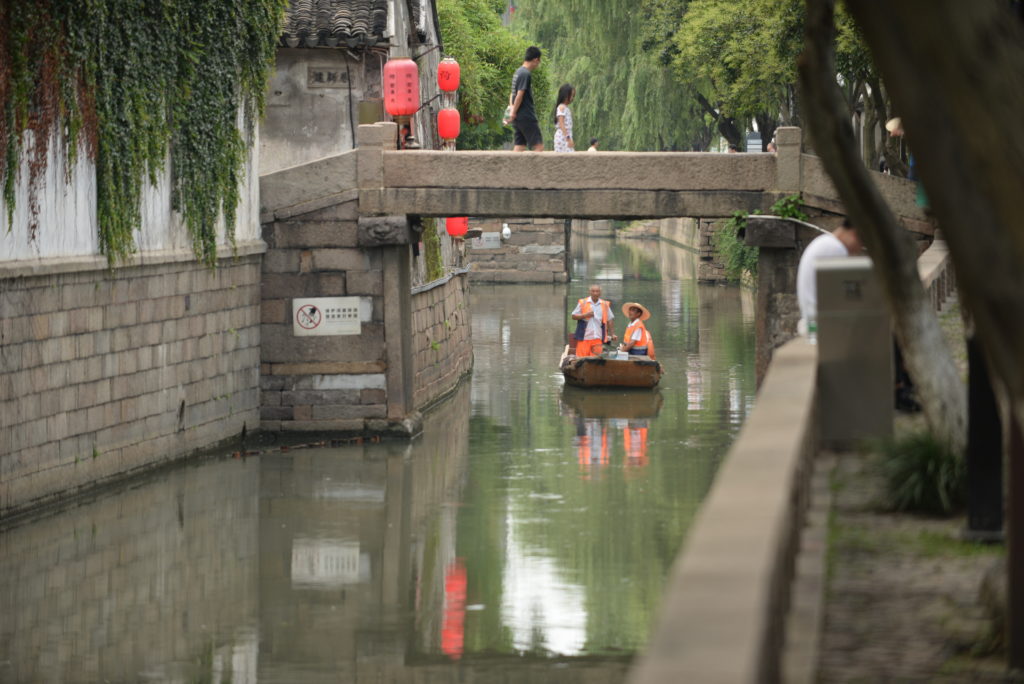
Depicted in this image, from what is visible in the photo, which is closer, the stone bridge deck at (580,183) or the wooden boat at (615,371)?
the stone bridge deck at (580,183)

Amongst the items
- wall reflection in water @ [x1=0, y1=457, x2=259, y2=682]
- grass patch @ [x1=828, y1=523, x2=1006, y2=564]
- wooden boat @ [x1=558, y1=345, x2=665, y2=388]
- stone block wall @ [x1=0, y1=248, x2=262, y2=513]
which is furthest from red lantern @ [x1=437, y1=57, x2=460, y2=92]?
grass patch @ [x1=828, y1=523, x2=1006, y2=564]

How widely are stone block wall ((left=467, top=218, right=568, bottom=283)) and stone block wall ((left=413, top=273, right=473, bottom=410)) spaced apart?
19183 millimetres

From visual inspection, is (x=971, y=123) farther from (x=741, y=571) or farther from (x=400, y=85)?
(x=400, y=85)

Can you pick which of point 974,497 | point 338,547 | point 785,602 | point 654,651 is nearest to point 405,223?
point 338,547

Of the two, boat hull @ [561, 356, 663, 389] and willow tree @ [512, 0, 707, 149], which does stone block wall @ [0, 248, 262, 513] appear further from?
willow tree @ [512, 0, 707, 149]

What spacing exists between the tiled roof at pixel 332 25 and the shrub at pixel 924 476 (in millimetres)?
14909

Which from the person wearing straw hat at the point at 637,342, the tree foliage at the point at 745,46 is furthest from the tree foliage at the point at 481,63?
the person wearing straw hat at the point at 637,342

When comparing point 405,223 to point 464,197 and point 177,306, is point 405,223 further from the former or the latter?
point 177,306

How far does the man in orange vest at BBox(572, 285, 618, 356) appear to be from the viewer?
84.9ft

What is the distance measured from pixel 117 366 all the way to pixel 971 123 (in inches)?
526

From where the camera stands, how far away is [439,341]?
24578mm

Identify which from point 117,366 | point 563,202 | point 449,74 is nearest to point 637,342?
point 449,74

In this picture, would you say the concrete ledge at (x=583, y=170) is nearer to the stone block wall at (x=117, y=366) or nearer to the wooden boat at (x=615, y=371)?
the stone block wall at (x=117, y=366)

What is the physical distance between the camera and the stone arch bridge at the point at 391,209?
19672 mm
